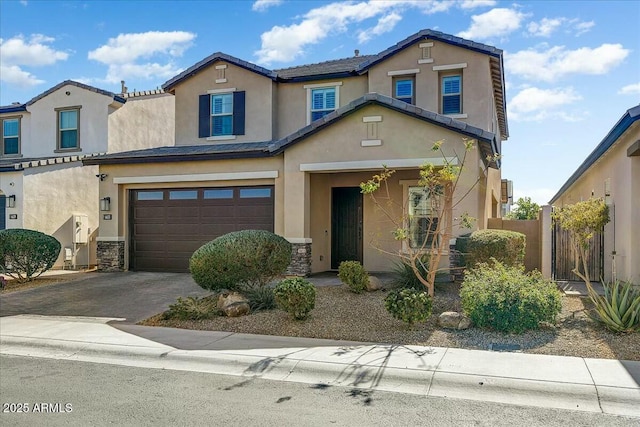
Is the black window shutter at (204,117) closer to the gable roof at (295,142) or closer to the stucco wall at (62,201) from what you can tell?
the gable roof at (295,142)

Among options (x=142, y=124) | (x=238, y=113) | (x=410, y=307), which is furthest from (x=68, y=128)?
(x=410, y=307)

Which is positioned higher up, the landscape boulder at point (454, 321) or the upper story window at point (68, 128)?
the upper story window at point (68, 128)

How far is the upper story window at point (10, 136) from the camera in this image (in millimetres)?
22406

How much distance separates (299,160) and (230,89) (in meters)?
5.10

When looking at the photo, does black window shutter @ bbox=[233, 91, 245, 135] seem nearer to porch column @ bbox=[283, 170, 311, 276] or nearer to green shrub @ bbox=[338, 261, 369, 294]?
porch column @ bbox=[283, 170, 311, 276]

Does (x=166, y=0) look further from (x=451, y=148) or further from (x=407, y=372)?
(x=407, y=372)

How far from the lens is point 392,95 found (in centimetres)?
1619

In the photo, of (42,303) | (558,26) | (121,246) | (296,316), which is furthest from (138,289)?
(558,26)

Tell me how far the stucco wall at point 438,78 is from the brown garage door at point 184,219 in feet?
17.2

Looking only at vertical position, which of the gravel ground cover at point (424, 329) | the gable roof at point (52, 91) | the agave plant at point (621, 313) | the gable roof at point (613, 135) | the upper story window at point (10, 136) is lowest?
the gravel ground cover at point (424, 329)

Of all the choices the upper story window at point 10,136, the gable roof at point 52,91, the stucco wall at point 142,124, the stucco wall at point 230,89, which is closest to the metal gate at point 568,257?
the stucco wall at point 230,89

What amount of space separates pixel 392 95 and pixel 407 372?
37.4 ft

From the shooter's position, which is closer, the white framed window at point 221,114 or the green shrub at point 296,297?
the green shrub at point 296,297

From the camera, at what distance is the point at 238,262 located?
10.2 metres
